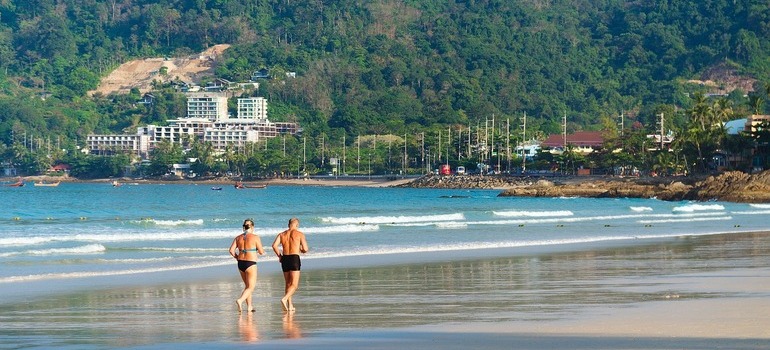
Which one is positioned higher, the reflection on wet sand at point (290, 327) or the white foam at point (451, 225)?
the reflection on wet sand at point (290, 327)

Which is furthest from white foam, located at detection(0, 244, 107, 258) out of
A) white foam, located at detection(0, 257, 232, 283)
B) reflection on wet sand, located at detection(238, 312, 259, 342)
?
reflection on wet sand, located at detection(238, 312, 259, 342)

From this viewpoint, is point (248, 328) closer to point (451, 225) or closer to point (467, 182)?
point (451, 225)

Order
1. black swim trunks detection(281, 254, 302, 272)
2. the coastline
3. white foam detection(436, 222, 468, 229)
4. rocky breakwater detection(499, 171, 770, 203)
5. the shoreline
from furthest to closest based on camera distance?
the shoreline, the coastline, rocky breakwater detection(499, 171, 770, 203), white foam detection(436, 222, 468, 229), black swim trunks detection(281, 254, 302, 272)

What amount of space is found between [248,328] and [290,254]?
1.79m

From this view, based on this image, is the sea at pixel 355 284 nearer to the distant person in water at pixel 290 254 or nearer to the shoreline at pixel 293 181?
the distant person in water at pixel 290 254

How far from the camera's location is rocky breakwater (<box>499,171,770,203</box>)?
76625 millimetres

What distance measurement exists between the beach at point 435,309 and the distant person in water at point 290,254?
0.33 metres

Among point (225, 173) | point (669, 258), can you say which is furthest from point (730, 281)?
point (225, 173)

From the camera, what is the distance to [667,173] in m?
118

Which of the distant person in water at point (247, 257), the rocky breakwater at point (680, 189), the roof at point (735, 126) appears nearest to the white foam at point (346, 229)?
the distant person in water at point (247, 257)

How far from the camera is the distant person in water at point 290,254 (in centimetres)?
1672

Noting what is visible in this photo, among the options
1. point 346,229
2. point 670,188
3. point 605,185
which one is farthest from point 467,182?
point 346,229

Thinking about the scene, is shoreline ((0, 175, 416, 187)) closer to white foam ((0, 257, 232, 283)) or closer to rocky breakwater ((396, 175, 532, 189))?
rocky breakwater ((396, 175, 532, 189))

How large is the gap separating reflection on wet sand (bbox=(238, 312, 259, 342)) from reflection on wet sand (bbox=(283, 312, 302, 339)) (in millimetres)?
381
